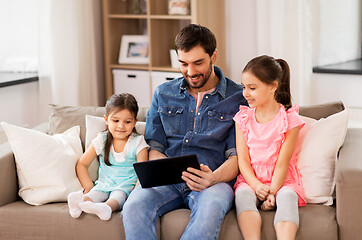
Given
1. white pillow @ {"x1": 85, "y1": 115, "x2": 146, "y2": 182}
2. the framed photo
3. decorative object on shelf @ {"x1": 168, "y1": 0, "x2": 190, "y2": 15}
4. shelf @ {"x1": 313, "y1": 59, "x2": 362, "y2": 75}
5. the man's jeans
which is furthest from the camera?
the framed photo

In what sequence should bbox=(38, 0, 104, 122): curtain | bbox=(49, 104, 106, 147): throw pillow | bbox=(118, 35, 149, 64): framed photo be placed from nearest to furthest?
bbox=(49, 104, 106, 147): throw pillow → bbox=(38, 0, 104, 122): curtain → bbox=(118, 35, 149, 64): framed photo

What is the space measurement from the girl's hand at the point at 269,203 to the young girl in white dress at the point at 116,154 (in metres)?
0.56

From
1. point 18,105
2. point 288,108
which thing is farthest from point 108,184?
point 18,105

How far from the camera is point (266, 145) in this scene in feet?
7.38

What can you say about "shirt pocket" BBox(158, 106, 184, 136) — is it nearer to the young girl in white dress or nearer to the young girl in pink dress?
the young girl in white dress

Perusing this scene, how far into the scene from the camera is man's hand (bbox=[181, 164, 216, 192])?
2160 millimetres

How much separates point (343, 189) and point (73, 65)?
240 centimetres

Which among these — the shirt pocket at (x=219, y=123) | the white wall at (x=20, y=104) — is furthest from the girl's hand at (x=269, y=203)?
the white wall at (x=20, y=104)

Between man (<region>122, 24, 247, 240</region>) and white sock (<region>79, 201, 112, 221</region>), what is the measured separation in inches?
3.6

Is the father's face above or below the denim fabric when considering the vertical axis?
above

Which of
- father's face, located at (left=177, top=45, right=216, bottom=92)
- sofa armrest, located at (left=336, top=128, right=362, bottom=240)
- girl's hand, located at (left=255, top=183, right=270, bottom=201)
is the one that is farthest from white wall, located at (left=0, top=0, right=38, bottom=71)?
sofa armrest, located at (left=336, top=128, right=362, bottom=240)

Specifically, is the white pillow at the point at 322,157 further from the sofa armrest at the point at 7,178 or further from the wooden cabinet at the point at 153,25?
the wooden cabinet at the point at 153,25

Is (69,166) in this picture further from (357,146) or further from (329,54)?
(329,54)

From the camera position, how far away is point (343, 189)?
6.70 feet
